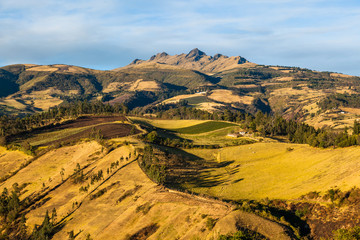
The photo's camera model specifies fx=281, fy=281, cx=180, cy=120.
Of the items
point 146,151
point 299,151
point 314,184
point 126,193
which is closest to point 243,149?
point 299,151

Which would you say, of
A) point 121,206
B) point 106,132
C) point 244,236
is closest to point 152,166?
point 121,206

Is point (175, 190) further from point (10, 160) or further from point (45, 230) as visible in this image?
point (10, 160)

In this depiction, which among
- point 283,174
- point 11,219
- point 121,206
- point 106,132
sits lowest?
point 11,219

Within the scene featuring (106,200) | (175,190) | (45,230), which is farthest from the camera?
(106,200)

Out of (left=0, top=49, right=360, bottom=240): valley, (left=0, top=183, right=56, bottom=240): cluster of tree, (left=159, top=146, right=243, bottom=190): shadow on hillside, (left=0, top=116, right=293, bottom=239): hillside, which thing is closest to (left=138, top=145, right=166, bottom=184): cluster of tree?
(left=0, top=49, right=360, bottom=240): valley

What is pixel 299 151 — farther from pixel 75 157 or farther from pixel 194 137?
pixel 75 157

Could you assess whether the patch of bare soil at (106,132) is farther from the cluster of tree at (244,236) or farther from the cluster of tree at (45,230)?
the cluster of tree at (244,236)

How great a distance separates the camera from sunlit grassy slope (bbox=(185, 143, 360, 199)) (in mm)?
70000

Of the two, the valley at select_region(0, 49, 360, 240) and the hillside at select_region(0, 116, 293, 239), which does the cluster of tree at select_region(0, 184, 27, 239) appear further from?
the hillside at select_region(0, 116, 293, 239)

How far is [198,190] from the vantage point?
7906 centimetres

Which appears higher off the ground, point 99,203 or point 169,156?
point 169,156

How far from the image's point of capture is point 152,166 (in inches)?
3356

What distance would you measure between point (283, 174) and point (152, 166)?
4070 cm

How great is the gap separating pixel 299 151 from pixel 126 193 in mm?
67126
